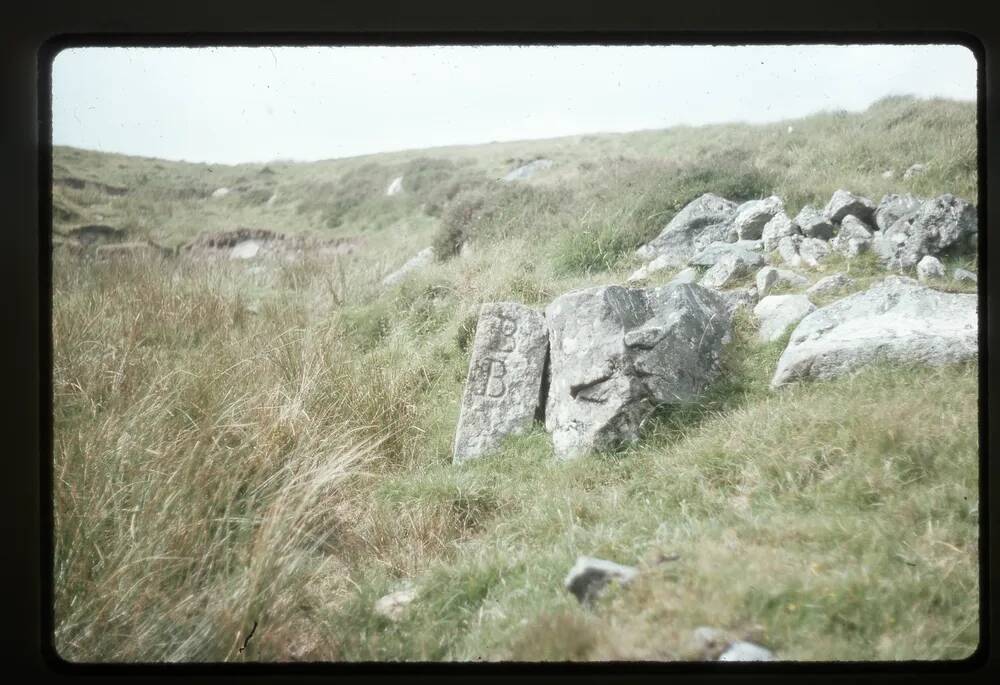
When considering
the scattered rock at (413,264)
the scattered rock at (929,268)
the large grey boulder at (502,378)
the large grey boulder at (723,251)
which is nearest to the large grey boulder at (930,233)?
the scattered rock at (929,268)

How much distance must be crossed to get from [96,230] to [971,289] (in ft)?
9.66

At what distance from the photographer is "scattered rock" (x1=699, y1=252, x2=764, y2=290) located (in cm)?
254

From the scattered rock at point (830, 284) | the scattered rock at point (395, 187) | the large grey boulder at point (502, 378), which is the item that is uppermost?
the scattered rock at point (395, 187)

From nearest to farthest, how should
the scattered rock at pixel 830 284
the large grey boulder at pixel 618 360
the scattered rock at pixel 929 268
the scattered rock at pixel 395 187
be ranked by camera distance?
the scattered rock at pixel 929 268 → the large grey boulder at pixel 618 360 → the scattered rock at pixel 830 284 → the scattered rock at pixel 395 187

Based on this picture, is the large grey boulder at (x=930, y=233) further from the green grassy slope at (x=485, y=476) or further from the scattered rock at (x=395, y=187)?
the scattered rock at (x=395, y=187)

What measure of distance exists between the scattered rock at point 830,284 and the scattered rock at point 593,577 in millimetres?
1204

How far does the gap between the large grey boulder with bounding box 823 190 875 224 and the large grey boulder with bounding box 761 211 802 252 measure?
4.8 inches

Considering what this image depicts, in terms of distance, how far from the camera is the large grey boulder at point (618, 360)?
2.27 m

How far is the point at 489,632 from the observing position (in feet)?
5.92

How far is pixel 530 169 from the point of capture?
2.96 meters

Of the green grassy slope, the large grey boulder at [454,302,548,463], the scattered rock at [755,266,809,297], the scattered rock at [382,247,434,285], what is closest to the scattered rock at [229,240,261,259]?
the green grassy slope

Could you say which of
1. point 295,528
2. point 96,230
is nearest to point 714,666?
point 295,528

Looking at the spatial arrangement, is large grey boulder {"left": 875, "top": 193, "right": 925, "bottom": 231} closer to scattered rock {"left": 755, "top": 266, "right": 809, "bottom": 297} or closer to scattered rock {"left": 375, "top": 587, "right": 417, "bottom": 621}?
scattered rock {"left": 755, "top": 266, "right": 809, "bottom": 297}

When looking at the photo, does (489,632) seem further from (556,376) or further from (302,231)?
(302,231)
